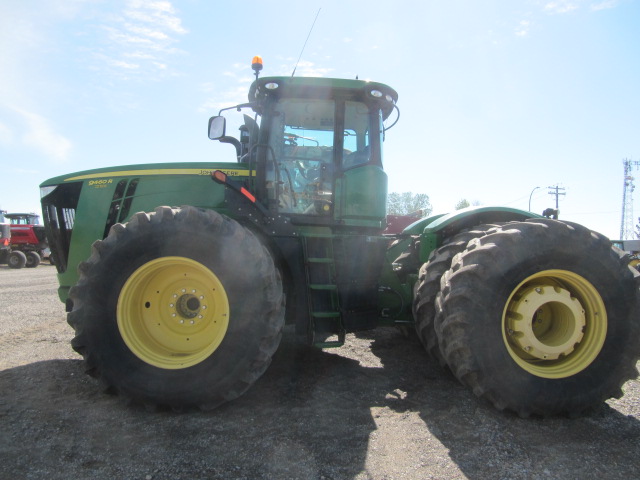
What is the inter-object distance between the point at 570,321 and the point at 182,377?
280cm

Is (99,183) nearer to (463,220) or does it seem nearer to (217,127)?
(217,127)

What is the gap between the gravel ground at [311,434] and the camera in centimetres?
229

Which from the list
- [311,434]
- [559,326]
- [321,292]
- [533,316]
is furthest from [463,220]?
[311,434]

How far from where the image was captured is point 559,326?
3162 mm

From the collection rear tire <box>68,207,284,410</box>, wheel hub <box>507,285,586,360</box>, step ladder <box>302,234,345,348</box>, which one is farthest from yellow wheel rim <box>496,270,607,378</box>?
rear tire <box>68,207,284,410</box>

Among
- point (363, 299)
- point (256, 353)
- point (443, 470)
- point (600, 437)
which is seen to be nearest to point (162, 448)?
point (256, 353)

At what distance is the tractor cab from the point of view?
391cm

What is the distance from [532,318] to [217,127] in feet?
10.3

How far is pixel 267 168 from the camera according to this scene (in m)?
3.92

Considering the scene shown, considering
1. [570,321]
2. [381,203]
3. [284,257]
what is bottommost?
[570,321]

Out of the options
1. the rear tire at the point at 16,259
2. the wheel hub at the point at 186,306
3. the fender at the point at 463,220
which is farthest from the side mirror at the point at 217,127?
the rear tire at the point at 16,259

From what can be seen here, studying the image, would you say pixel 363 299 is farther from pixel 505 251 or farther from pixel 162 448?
pixel 162 448

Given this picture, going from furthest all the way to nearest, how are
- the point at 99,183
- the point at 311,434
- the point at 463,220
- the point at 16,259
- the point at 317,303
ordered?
the point at 16,259, the point at 99,183, the point at 463,220, the point at 317,303, the point at 311,434

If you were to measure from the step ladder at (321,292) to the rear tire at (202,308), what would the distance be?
49 centimetres
